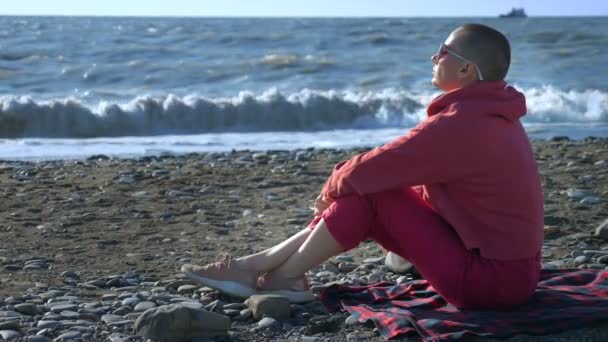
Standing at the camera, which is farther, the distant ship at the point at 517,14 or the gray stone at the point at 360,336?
the distant ship at the point at 517,14

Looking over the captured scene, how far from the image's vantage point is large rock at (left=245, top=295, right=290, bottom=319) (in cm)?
425

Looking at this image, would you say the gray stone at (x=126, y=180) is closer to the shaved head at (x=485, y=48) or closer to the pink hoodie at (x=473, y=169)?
the pink hoodie at (x=473, y=169)

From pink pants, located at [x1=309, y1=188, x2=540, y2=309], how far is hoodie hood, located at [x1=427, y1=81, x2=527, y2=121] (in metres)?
0.41

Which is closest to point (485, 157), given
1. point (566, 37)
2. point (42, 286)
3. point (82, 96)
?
point (42, 286)

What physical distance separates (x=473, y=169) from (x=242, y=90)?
16360 mm

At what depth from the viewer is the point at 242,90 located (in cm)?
2003

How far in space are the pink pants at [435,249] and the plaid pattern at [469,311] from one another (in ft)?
0.27

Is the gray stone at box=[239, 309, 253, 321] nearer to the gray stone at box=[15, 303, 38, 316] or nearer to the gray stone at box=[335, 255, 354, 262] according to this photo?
the gray stone at box=[15, 303, 38, 316]

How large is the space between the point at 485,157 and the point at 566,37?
93.1ft

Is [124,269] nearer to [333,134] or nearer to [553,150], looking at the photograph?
[553,150]

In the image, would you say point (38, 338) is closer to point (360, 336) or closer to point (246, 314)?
Answer: point (246, 314)

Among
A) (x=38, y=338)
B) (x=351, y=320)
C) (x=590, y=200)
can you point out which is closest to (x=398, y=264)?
(x=351, y=320)

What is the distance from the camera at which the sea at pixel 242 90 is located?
14.8 m

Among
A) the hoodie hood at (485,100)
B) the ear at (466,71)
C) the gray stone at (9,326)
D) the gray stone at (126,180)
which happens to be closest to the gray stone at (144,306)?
the gray stone at (9,326)
